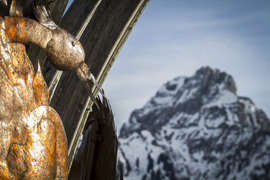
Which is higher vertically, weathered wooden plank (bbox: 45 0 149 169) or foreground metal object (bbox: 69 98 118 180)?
weathered wooden plank (bbox: 45 0 149 169)

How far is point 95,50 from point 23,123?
745 millimetres

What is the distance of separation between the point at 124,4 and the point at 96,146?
30.4 inches

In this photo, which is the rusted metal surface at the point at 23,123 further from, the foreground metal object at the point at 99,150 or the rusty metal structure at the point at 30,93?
the foreground metal object at the point at 99,150

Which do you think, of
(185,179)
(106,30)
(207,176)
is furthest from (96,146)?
(185,179)

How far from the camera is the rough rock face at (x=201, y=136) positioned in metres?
23.5

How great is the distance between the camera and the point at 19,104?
0.75m

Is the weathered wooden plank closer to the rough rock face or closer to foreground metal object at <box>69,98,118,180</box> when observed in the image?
foreground metal object at <box>69,98,118,180</box>

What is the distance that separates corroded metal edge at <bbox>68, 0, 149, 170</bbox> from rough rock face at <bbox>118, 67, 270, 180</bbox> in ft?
67.4

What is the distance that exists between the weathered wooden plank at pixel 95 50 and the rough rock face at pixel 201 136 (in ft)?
67.7

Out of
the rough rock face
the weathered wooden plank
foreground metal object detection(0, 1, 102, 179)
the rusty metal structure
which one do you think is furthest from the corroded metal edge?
the rough rock face

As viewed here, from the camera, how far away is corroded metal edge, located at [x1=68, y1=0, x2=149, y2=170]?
55.2 inches

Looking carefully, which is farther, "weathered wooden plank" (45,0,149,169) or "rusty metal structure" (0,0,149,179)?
"weathered wooden plank" (45,0,149,169)

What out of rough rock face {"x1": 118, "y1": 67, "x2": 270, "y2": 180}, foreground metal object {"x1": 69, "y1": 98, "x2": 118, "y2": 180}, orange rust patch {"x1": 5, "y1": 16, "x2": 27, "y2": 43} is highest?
rough rock face {"x1": 118, "y1": 67, "x2": 270, "y2": 180}

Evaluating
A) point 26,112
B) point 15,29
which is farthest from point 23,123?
point 15,29
